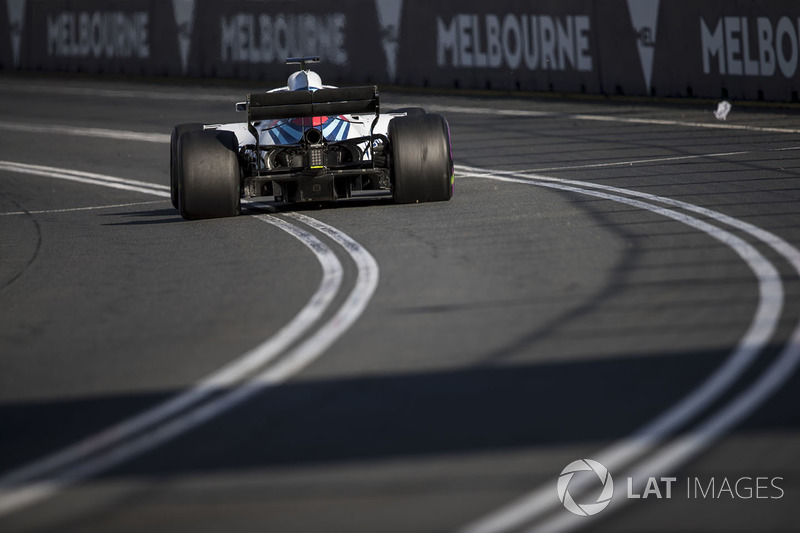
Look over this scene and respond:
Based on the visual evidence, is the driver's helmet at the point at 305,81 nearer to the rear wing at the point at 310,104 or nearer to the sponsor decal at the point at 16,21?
the rear wing at the point at 310,104

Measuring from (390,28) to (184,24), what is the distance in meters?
6.57

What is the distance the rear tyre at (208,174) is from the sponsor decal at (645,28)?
11874mm

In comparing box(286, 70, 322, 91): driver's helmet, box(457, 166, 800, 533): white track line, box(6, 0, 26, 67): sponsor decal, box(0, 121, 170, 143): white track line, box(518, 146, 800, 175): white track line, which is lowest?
box(457, 166, 800, 533): white track line

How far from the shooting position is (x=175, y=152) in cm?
1382

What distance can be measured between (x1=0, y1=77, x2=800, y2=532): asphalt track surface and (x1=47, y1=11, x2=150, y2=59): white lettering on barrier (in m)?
20.9

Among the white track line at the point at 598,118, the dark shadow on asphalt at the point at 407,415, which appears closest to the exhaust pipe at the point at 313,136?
the dark shadow on asphalt at the point at 407,415

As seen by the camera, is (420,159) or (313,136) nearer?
(313,136)

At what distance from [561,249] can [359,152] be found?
3.91 metres

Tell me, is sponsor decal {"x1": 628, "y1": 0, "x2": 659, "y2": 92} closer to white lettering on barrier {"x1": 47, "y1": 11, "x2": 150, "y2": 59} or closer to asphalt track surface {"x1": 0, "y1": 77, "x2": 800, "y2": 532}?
asphalt track surface {"x1": 0, "y1": 77, "x2": 800, "y2": 532}

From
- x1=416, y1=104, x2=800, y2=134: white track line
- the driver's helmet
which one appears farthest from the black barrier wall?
the driver's helmet

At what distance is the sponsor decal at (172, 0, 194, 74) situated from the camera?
32.5 meters

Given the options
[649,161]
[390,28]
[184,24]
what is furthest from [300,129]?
[184,24]

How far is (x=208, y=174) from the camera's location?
42.7 ft

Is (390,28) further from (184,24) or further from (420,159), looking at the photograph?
(420,159)
